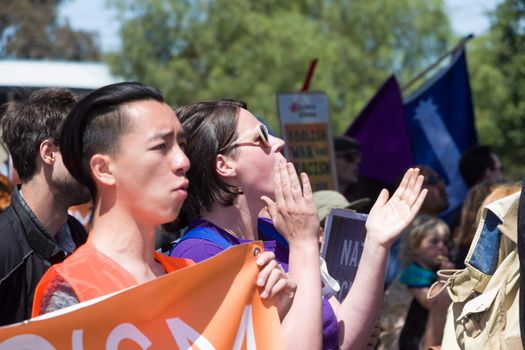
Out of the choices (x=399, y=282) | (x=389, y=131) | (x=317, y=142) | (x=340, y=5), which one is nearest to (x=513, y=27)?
(x=389, y=131)

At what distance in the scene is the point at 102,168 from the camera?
2619 millimetres

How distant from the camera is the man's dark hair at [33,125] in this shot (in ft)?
12.6

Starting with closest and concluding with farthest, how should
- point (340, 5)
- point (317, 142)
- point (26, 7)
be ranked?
1. point (317, 142)
2. point (340, 5)
3. point (26, 7)

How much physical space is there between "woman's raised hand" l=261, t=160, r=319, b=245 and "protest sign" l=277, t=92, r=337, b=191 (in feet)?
14.9

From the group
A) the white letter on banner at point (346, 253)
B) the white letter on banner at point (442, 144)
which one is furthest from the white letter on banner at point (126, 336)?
the white letter on banner at point (442, 144)

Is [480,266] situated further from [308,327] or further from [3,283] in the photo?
[3,283]

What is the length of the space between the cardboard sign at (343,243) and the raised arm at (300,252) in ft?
2.90

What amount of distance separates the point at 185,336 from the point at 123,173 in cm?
46

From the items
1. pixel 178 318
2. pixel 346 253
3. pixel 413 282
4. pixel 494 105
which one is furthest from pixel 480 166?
pixel 494 105

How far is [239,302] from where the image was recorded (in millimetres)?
2781

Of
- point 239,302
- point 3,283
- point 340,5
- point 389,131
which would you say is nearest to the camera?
point 239,302

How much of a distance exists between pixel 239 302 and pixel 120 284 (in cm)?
38

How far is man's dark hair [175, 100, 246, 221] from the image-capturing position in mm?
3398

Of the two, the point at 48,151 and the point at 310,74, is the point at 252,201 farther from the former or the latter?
the point at 310,74
